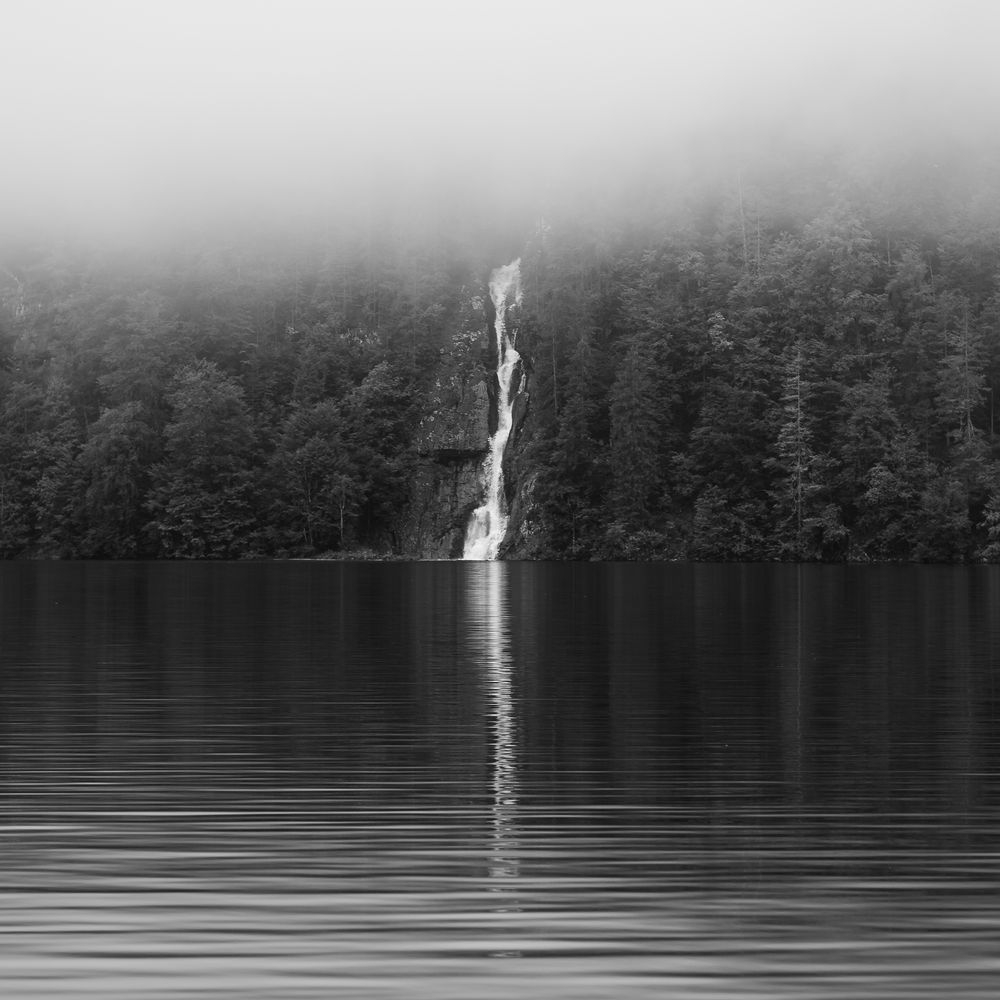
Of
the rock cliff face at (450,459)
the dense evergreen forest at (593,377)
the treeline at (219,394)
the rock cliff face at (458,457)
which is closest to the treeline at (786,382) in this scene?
the dense evergreen forest at (593,377)

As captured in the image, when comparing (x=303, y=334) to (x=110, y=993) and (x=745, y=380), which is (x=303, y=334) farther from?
(x=110, y=993)

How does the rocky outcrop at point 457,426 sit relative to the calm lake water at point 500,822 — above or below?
above

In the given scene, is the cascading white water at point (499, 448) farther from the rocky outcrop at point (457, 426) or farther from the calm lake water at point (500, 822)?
the calm lake water at point (500, 822)

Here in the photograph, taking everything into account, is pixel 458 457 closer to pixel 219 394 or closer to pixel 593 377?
pixel 593 377

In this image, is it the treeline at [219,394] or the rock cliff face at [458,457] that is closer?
the rock cliff face at [458,457]

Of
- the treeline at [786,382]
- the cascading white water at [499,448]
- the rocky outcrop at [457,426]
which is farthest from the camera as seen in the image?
the rocky outcrop at [457,426]

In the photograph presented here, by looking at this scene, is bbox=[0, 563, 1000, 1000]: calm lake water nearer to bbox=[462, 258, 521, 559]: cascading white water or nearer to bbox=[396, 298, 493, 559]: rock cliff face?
bbox=[462, 258, 521, 559]: cascading white water

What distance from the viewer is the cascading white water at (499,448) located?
107 meters

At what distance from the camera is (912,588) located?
56.4 meters

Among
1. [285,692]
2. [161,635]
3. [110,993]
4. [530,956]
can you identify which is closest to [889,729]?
[285,692]

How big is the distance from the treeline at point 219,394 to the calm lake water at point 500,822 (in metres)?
86.3

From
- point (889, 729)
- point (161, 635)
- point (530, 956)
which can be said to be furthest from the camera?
point (161, 635)

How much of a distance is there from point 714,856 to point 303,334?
12246 centimetres

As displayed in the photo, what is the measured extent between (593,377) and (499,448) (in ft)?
29.9
